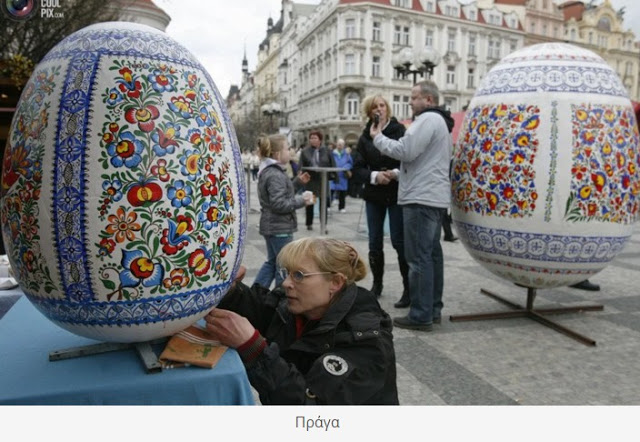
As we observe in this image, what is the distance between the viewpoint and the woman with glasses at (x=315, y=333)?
159 centimetres

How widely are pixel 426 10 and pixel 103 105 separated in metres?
48.9

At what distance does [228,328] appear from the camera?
1598mm

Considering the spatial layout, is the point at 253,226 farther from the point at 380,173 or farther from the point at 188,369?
the point at 188,369

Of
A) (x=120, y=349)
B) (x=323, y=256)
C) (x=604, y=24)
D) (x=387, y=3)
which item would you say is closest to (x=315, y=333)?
(x=323, y=256)

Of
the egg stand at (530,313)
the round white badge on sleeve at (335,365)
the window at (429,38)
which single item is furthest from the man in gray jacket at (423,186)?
the window at (429,38)

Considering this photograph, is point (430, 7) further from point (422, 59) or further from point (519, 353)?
point (519, 353)

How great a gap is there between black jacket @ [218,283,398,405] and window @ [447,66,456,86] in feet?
158

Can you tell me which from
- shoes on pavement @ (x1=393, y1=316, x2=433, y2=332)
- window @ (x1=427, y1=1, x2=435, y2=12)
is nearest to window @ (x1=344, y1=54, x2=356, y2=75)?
window @ (x1=427, y1=1, x2=435, y2=12)

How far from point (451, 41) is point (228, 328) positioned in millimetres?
49310

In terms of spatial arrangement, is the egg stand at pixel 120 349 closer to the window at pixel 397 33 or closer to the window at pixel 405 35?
the window at pixel 397 33

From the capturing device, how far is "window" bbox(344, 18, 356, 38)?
42.9 meters

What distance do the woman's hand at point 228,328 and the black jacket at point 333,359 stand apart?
0.07 meters

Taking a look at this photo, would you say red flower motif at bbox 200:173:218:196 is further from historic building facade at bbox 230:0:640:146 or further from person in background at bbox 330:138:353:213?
historic building facade at bbox 230:0:640:146

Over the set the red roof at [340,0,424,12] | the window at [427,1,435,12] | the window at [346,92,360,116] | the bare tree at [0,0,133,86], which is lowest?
the bare tree at [0,0,133,86]
